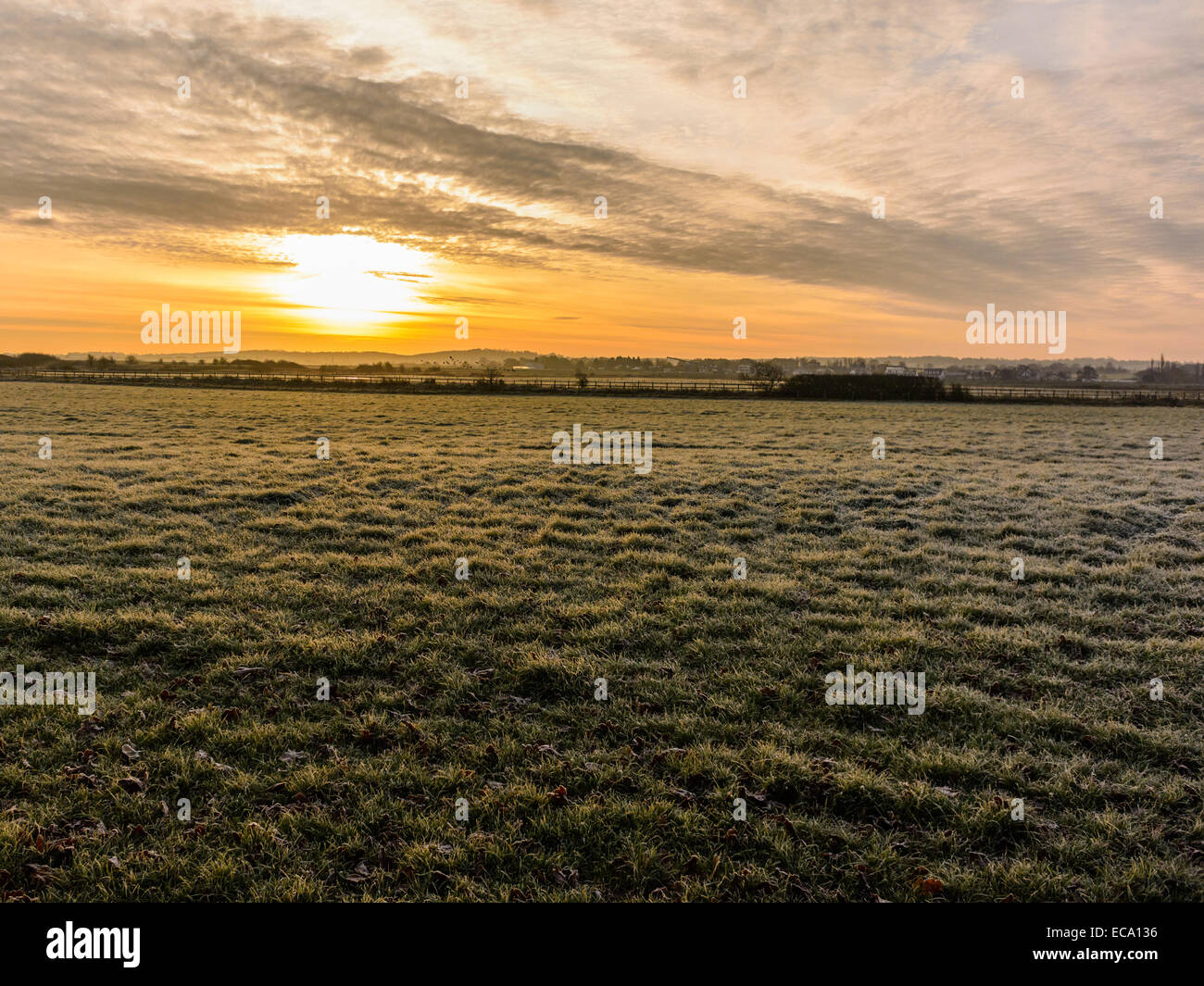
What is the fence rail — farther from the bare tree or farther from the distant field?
the distant field

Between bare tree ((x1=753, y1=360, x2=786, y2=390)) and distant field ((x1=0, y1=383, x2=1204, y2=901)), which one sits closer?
distant field ((x1=0, y1=383, x2=1204, y2=901))

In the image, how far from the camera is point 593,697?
723 cm

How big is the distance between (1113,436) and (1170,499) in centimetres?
2253

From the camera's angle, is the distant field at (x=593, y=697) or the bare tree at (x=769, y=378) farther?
the bare tree at (x=769, y=378)

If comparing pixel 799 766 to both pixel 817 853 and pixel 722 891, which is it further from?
pixel 722 891

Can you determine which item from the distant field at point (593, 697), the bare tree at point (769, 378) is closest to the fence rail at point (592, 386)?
the bare tree at point (769, 378)

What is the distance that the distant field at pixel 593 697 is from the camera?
4898 mm

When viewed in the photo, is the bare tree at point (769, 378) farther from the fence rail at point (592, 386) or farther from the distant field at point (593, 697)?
the distant field at point (593, 697)

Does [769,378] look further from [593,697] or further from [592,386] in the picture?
[593,697]

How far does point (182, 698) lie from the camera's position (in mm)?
7016

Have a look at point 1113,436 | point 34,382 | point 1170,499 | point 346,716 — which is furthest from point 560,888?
point 34,382

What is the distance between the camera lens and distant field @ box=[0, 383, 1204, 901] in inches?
193

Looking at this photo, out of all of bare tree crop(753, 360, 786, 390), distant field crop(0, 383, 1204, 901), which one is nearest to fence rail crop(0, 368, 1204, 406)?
bare tree crop(753, 360, 786, 390)

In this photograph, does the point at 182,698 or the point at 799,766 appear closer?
the point at 799,766
